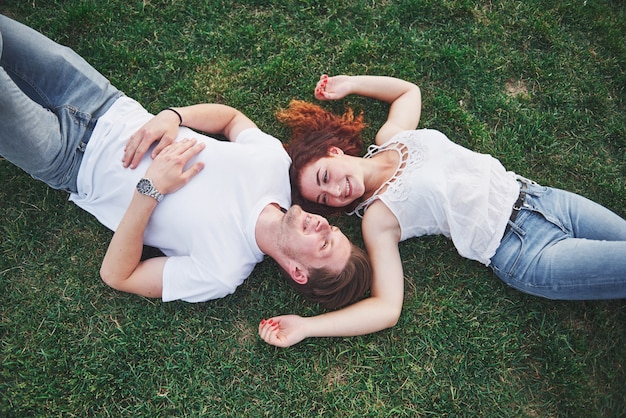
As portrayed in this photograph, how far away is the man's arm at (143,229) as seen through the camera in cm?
346

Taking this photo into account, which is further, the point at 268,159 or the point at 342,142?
the point at 342,142

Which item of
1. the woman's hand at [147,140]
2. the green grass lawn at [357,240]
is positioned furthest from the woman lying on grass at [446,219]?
the woman's hand at [147,140]

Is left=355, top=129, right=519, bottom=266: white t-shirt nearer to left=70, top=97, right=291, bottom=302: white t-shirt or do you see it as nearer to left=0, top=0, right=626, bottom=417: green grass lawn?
left=0, top=0, right=626, bottom=417: green grass lawn

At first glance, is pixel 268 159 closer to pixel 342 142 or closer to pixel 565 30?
pixel 342 142

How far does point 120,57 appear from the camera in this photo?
4449 millimetres

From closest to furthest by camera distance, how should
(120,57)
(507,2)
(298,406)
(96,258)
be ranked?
(298,406) < (96,258) < (120,57) < (507,2)

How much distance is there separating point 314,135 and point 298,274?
1167 millimetres

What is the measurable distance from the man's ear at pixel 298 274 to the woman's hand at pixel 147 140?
1244mm

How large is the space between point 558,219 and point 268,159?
224 centimetres

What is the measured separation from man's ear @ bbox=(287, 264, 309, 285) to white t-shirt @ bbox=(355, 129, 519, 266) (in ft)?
2.50

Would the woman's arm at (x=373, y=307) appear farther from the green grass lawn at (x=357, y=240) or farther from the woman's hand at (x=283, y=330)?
the green grass lawn at (x=357, y=240)

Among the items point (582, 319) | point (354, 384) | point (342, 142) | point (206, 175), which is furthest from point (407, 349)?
point (206, 175)

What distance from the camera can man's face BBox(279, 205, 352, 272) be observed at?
3.40 meters

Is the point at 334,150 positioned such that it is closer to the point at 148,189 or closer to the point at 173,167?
the point at 173,167
